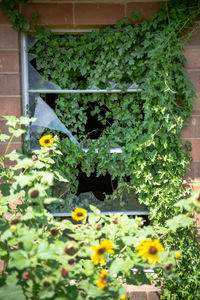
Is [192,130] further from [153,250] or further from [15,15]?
[15,15]

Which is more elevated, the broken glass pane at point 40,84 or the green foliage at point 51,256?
the broken glass pane at point 40,84

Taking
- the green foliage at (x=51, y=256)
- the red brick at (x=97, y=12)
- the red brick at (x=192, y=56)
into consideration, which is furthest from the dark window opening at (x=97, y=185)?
the red brick at (x=97, y=12)

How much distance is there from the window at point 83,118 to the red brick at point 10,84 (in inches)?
3.8

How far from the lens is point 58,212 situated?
2857 millimetres

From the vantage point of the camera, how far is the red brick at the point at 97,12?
2.60 meters

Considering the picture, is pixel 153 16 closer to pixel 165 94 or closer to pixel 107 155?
pixel 165 94

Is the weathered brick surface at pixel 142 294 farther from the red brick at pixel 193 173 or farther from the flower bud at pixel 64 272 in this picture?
the flower bud at pixel 64 272

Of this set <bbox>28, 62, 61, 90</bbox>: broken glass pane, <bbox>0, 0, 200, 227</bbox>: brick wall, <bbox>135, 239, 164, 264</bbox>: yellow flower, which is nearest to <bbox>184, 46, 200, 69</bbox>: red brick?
<bbox>0, 0, 200, 227</bbox>: brick wall

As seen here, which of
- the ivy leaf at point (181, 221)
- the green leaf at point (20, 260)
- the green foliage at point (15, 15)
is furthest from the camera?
the green foliage at point (15, 15)

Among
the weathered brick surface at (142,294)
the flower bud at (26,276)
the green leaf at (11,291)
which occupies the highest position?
the flower bud at (26,276)

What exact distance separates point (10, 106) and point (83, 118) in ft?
1.97

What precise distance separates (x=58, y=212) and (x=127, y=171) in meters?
0.70

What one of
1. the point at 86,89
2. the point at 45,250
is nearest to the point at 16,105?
the point at 86,89

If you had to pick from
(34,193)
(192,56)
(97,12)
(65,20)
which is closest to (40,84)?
(65,20)
